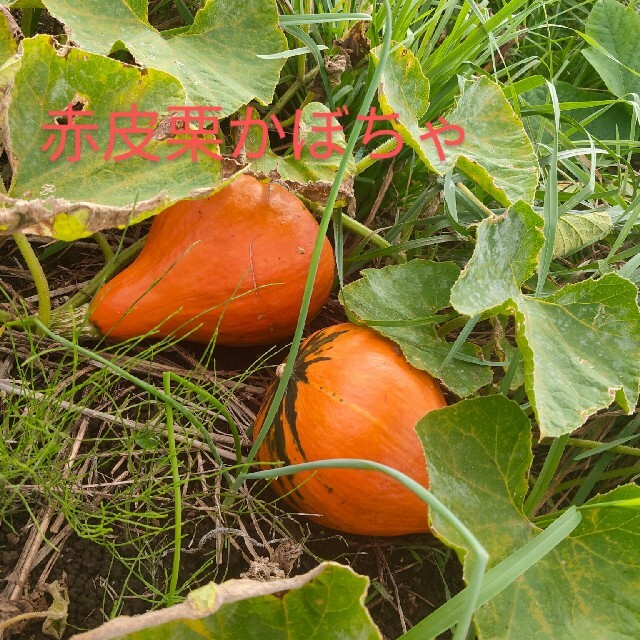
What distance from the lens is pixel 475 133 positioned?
1348 millimetres

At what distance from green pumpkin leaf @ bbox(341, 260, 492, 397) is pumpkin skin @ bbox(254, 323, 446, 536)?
26 mm

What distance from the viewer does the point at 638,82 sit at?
195 centimetres

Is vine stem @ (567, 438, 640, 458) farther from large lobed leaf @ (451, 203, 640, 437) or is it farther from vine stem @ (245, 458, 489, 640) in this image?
vine stem @ (245, 458, 489, 640)

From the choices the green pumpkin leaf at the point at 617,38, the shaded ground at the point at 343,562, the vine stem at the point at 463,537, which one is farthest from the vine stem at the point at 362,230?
the green pumpkin leaf at the point at 617,38

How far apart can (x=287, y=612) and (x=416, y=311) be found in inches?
22.7

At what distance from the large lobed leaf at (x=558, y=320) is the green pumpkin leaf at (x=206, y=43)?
17.8 inches

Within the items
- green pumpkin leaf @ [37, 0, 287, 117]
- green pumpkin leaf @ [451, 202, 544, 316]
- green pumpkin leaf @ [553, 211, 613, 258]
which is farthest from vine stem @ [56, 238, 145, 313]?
green pumpkin leaf @ [553, 211, 613, 258]

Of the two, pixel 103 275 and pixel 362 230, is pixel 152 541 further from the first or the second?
pixel 362 230

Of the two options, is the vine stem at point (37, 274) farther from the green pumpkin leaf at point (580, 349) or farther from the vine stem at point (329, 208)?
the green pumpkin leaf at point (580, 349)

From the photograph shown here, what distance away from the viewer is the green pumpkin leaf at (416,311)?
1217 mm

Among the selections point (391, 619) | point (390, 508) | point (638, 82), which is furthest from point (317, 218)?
point (638, 82)

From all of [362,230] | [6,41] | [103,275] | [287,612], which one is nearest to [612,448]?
[362,230]

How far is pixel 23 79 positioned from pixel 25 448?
514 millimetres

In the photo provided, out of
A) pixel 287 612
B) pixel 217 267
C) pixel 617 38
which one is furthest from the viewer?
pixel 617 38
